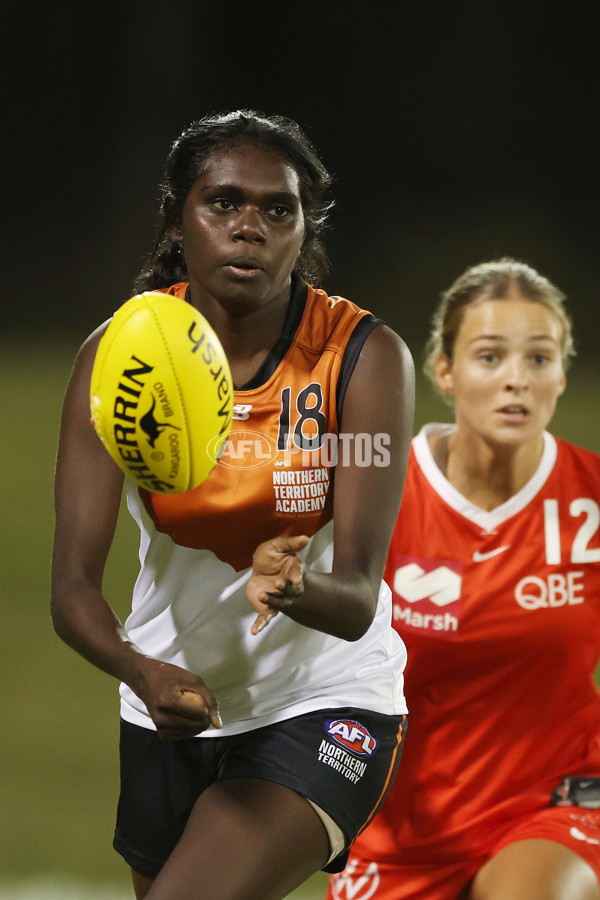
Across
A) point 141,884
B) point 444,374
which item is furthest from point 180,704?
point 444,374

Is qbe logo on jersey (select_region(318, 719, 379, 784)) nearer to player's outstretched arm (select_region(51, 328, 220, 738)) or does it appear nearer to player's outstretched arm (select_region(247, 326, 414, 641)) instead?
player's outstretched arm (select_region(247, 326, 414, 641))

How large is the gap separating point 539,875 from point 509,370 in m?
1.05

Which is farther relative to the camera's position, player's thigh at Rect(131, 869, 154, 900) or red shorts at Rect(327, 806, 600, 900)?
red shorts at Rect(327, 806, 600, 900)

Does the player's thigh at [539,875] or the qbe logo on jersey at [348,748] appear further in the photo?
the player's thigh at [539,875]

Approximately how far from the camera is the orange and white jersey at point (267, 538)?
1.84 meters

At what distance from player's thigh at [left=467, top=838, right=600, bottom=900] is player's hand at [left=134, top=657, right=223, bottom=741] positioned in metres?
0.90

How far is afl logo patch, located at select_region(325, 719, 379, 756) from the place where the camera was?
73.0 inches

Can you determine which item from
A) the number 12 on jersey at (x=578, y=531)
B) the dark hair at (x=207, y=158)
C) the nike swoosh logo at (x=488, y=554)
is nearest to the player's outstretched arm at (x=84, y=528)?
the dark hair at (x=207, y=158)

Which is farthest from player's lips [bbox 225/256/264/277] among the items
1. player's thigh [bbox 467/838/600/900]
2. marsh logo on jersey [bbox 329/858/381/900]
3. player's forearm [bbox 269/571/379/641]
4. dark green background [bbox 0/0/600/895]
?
dark green background [bbox 0/0/600/895]

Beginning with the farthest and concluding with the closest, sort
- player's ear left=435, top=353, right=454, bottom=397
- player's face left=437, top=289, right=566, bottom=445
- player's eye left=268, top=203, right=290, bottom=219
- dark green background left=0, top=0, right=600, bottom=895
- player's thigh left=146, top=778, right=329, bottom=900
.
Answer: dark green background left=0, top=0, right=600, bottom=895
player's ear left=435, top=353, right=454, bottom=397
player's face left=437, top=289, right=566, bottom=445
player's eye left=268, top=203, right=290, bottom=219
player's thigh left=146, top=778, right=329, bottom=900

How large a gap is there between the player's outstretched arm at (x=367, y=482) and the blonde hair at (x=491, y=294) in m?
0.79

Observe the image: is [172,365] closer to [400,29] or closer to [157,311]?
[157,311]

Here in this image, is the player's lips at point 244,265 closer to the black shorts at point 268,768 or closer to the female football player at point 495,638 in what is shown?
the black shorts at point 268,768

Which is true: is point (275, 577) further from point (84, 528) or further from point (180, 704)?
point (84, 528)
